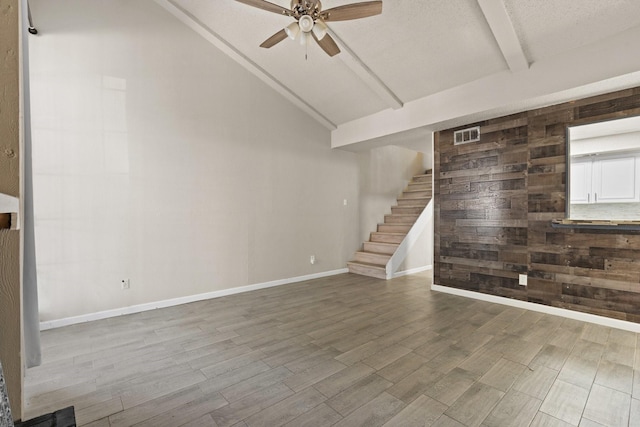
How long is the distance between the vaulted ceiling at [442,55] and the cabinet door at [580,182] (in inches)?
30.0

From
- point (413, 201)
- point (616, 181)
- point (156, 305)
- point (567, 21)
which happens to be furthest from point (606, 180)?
→ point (156, 305)

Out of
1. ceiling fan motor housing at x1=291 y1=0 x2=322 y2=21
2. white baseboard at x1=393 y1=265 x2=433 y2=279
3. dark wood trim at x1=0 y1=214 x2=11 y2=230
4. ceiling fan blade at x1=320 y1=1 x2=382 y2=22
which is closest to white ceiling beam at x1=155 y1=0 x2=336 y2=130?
ceiling fan motor housing at x1=291 y1=0 x2=322 y2=21

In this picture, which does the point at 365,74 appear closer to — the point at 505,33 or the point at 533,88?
the point at 505,33

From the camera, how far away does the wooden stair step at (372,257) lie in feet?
17.4

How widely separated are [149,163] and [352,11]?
2.79 metres

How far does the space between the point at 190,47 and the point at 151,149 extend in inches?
58.4

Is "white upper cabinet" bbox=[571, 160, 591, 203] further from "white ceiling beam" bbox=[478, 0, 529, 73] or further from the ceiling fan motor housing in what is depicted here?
the ceiling fan motor housing

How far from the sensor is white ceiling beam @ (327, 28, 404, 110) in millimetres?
3477

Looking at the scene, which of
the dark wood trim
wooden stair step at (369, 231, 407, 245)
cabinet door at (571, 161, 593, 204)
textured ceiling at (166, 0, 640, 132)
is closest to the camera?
the dark wood trim

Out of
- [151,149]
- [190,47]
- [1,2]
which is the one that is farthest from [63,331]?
[190,47]

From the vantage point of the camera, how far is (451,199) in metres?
4.25

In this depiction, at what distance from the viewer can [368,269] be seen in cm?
529

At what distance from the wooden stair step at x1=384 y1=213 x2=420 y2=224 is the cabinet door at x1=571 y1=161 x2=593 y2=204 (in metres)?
2.93

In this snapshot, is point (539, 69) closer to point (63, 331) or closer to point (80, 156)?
point (80, 156)
